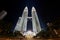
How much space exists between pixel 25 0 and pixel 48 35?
0.80m

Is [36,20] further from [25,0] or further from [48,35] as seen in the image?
[48,35]

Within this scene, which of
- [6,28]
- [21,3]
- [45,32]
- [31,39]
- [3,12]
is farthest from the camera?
[21,3]

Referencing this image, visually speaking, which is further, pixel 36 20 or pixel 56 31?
pixel 36 20

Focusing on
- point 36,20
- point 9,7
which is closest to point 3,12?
point 9,7

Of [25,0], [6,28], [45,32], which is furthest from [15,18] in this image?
[45,32]

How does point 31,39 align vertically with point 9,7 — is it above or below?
below

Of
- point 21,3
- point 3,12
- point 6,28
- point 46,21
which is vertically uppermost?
point 21,3

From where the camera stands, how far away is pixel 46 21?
1861 millimetres

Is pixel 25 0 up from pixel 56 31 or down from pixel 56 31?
up

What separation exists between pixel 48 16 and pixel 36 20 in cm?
19

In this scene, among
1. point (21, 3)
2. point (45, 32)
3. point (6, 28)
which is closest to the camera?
point (45, 32)

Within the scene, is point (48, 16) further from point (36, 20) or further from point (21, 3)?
point (21, 3)

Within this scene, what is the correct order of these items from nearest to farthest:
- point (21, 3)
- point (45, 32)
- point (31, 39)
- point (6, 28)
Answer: point (31, 39)
point (45, 32)
point (6, 28)
point (21, 3)

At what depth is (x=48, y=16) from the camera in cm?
191
